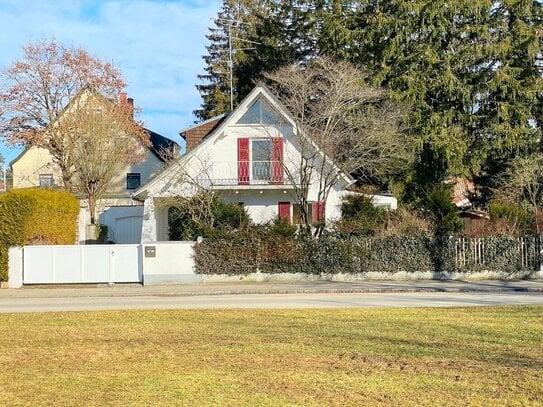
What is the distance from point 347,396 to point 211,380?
1.72 m

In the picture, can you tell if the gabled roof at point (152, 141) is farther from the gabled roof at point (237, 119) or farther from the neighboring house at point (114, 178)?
the gabled roof at point (237, 119)

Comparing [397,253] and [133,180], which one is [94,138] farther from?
[397,253]

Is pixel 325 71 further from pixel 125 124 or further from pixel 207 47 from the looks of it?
pixel 207 47

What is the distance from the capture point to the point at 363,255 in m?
25.0

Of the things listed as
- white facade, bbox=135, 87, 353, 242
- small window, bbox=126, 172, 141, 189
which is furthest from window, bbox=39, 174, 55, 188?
white facade, bbox=135, 87, 353, 242

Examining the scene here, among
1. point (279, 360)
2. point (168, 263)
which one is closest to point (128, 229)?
point (168, 263)

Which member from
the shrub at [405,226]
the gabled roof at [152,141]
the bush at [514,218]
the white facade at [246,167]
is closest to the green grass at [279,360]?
the shrub at [405,226]

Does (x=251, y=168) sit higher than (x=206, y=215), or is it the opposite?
(x=251, y=168)

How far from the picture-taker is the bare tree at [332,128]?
29.0 meters

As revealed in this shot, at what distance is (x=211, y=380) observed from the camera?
7.67 metres

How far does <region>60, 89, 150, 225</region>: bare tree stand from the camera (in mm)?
36906

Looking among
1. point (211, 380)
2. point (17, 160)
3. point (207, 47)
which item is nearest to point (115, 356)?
point (211, 380)

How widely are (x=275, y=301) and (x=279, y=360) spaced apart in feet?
31.7

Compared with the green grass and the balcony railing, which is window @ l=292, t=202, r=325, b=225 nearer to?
the balcony railing
